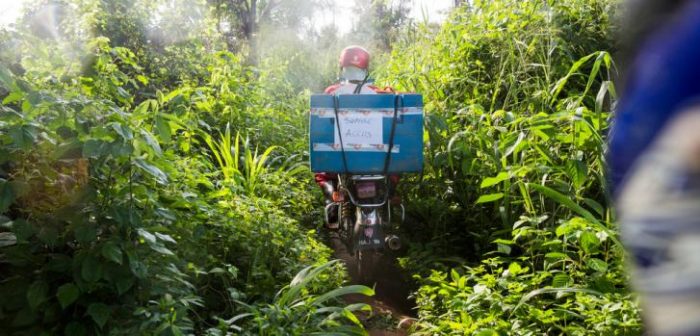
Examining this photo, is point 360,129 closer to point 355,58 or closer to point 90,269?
point 355,58

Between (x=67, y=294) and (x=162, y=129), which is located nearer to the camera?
(x=67, y=294)

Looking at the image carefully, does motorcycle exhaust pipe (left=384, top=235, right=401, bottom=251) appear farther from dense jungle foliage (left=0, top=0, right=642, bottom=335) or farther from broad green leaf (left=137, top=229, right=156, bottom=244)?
broad green leaf (left=137, top=229, right=156, bottom=244)

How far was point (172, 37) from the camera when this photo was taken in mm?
7668

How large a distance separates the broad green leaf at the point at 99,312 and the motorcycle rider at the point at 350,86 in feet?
7.67

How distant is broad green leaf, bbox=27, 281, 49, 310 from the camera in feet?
6.52

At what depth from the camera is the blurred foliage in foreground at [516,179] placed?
2627mm

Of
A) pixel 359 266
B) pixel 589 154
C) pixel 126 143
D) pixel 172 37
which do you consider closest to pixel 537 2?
pixel 589 154

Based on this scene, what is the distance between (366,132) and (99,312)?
2098 mm

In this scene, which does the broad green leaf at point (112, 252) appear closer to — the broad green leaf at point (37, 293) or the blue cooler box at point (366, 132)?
the broad green leaf at point (37, 293)

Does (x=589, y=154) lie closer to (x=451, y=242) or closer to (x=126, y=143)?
(x=451, y=242)

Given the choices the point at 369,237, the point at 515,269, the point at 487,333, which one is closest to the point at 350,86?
the point at 369,237

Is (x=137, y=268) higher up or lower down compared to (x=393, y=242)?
higher up

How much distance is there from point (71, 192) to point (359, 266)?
2240 millimetres

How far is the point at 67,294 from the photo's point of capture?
2.00 metres
